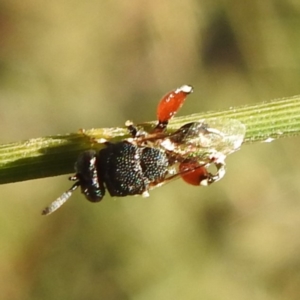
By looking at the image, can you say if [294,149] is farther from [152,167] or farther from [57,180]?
[152,167]

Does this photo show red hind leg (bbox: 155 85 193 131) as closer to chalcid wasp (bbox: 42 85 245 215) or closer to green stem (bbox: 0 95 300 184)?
chalcid wasp (bbox: 42 85 245 215)

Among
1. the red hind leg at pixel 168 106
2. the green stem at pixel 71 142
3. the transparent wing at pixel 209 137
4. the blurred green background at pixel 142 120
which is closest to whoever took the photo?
the green stem at pixel 71 142

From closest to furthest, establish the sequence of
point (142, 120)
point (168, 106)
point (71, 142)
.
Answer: point (71, 142), point (168, 106), point (142, 120)

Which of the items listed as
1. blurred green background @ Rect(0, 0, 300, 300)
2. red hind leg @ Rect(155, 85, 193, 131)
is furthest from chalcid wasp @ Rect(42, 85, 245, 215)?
blurred green background @ Rect(0, 0, 300, 300)

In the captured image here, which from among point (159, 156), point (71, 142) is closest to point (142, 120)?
point (159, 156)

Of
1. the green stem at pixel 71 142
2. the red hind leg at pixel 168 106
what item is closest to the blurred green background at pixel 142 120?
the red hind leg at pixel 168 106

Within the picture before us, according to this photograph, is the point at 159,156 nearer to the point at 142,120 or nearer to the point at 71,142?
the point at 71,142

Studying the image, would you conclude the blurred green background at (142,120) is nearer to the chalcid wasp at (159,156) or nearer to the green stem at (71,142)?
the chalcid wasp at (159,156)
